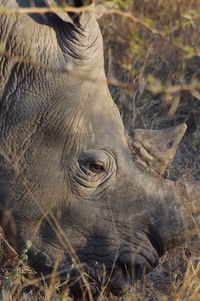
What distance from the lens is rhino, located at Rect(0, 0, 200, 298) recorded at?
4.23 m

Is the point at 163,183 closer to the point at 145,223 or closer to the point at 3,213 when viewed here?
the point at 145,223

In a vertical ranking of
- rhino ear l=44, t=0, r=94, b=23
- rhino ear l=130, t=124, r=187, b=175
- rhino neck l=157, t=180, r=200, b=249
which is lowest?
rhino neck l=157, t=180, r=200, b=249

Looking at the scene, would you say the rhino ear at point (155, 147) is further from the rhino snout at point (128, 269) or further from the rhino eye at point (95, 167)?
the rhino snout at point (128, 269)

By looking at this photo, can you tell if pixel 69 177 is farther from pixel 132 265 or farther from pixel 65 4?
pixel 65 4

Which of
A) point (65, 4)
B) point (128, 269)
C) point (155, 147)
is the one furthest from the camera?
point (155, 147)

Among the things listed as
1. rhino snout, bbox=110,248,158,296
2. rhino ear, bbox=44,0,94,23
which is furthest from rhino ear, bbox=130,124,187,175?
rhino ear, bbox=44,0,94,23

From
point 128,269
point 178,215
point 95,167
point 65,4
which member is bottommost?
point 128,269

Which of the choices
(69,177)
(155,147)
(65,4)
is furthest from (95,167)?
(65,4)

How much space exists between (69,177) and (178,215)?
2.19 ft

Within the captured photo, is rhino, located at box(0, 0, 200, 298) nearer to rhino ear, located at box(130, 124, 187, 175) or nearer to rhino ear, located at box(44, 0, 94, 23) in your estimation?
rhino ear, located at box(44, 0, 94, 23)

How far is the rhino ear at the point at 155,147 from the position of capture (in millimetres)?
4441

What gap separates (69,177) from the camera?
4301mm

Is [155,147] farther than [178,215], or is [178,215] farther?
[155,147]

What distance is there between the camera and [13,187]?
4281mm
